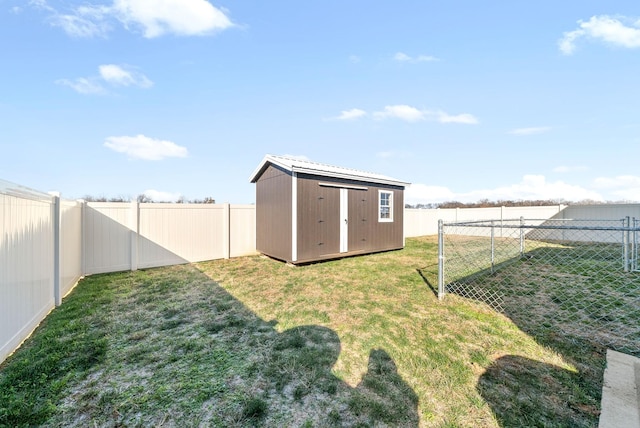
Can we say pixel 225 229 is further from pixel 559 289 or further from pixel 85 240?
pixel 559 289

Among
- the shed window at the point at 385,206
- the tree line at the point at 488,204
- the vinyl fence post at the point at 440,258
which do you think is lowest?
the vinyl fence post at the point at 440,258

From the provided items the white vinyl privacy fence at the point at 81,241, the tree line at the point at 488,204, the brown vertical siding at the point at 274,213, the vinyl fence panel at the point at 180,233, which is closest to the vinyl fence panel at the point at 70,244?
the white vinyl privacy fence at the point at 81,241

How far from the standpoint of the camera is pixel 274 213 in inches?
291

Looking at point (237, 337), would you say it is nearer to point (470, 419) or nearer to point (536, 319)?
point (470, 419)

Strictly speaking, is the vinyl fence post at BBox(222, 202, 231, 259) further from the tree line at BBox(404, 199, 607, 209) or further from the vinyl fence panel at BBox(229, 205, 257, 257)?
the tree line at BBox(404, 199, 607, 209)

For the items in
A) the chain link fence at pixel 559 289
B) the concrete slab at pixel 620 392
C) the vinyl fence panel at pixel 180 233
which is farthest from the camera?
the vinyl fence panel at pixel 180 233

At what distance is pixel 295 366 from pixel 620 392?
8.49ft

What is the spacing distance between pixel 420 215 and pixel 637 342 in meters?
12.3

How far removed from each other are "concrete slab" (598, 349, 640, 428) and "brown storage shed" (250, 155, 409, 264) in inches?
215

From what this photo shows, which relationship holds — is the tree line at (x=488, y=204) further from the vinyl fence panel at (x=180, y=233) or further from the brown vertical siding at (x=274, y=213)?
the vinyl fence panel at (x=180, y=233)

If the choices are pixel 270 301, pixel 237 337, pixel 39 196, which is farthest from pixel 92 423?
pixel 39 196

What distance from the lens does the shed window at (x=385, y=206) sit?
28.6ft

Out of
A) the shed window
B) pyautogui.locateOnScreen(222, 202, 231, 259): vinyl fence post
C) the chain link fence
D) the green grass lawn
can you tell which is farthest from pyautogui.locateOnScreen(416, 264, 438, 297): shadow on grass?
pyautogui.locateOnScreen(222, 202, 231, 259): vinyl fence post

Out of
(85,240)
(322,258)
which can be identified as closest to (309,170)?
(322,258)
